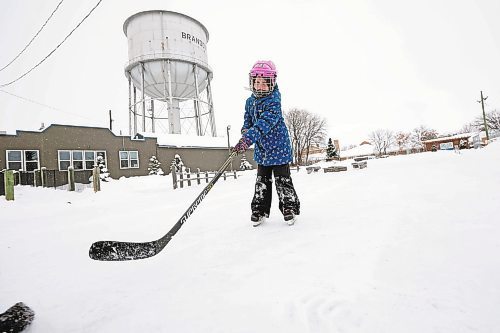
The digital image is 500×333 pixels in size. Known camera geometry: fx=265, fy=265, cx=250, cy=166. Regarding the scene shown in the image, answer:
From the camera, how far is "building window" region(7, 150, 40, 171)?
16.1 metres

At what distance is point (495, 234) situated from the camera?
198 centimetres

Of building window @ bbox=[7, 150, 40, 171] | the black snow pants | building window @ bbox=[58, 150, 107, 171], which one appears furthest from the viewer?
building window @ bbox=[58, 150, 107, 171]

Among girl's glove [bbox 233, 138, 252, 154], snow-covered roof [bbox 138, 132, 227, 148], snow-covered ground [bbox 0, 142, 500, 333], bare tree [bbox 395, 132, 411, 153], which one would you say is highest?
bare tree [bbox 395, 132, 411, 153]

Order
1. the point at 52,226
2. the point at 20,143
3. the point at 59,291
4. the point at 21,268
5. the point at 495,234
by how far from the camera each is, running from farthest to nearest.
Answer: the point at 20,143
the point at 52,226
the point at 21,268
the point at 495,234
the point at 59,291

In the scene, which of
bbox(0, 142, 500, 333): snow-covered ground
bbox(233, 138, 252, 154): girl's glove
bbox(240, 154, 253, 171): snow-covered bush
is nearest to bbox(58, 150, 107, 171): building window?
bbox(240, 154, 253, 171): snow-covered bush

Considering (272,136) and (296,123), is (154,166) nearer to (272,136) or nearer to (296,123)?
(272,136)

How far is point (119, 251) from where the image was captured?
1897 mm

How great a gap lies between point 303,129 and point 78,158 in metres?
39.7

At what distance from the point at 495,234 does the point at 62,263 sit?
3.40m

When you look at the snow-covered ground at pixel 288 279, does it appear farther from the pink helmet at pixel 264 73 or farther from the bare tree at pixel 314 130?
the bare tree at pixel 314 130

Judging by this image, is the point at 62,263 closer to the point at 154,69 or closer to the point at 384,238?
the point at 384,238

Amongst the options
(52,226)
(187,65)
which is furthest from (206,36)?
(52,226)

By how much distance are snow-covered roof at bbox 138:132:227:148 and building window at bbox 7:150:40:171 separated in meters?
7.59

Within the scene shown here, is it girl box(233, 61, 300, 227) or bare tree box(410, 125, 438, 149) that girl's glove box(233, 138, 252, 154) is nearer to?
girl box(233, 61, 300, 227)
